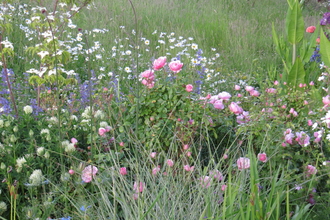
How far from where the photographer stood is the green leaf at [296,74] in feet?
11.4

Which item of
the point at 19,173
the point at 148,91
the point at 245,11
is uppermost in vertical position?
the point at 148,91

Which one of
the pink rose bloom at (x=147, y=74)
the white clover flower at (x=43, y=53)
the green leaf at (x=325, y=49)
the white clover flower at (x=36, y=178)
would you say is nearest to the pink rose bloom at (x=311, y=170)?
the pink rose bloom at (x=147, y=74)

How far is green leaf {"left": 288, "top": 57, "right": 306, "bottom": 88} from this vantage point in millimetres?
3486

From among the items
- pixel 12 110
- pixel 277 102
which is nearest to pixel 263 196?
pixel 277 102

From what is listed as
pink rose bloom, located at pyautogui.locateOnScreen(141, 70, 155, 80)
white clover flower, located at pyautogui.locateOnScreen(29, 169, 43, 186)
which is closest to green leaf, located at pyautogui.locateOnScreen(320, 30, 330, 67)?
pink rose bloom, located at pyautogui.locateOnScreen(141, 70, 155, 80)

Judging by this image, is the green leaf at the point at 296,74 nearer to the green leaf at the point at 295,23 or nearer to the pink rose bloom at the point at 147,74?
the green leaf at the point at 295,23

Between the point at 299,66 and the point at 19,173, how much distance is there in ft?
8.40

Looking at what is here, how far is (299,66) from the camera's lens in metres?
3.49

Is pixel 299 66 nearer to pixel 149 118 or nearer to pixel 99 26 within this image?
pixel 149 118

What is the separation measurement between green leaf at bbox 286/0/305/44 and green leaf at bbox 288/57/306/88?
0.39m

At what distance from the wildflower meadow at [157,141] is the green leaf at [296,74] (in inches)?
0.4

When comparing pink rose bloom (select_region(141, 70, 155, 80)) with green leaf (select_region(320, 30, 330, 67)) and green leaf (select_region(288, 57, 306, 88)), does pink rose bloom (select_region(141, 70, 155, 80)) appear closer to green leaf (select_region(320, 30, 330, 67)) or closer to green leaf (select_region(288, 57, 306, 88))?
green leaf (select_region(288, 57, 306, 88))

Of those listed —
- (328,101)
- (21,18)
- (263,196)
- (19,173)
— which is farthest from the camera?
(21,18)

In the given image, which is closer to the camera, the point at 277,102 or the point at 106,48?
the point at 277,102
